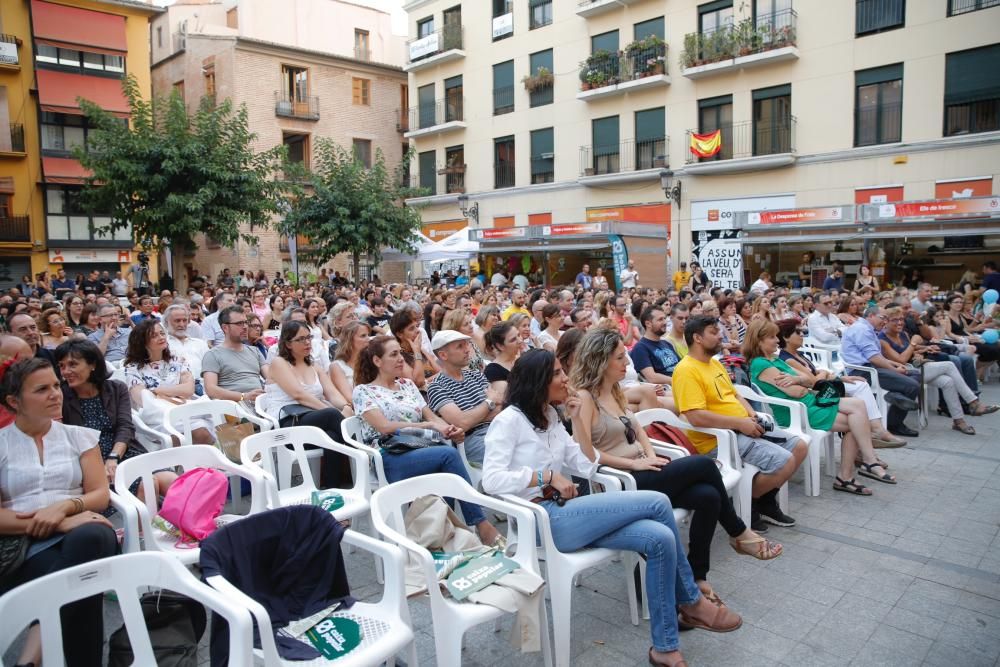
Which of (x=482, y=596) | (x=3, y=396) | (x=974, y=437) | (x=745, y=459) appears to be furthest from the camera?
(x=974, y=437)

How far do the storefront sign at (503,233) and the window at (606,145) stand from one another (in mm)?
5805

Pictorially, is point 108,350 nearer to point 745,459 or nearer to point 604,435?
point 604,435

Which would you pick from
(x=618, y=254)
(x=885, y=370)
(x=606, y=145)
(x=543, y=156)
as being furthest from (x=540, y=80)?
(x=885, y=370)

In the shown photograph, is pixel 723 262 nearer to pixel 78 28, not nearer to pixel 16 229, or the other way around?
pixel 16 229

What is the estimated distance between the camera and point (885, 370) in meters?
7.12

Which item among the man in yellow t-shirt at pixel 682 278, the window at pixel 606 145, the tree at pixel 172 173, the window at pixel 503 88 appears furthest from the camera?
the window at pixel 503 88

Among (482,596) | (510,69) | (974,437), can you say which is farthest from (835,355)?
(510,69)

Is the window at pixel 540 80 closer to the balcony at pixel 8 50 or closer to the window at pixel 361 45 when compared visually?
the window at pixel 361 45

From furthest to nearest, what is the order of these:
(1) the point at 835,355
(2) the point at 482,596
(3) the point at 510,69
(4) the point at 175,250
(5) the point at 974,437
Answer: (3) the point at 510,69, (4) the point at 175,250, (1) the point at 835,355, (5) the point at 974,437, (2) the point at 482,596

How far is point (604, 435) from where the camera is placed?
3922 millimetres

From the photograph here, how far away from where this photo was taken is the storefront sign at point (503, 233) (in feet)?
64.0

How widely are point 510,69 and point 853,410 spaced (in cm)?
2360

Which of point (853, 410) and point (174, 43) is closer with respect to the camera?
point (853, 410)

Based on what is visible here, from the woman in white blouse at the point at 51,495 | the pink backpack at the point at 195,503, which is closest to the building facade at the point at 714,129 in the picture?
the pink backpack at the point at 195,503
